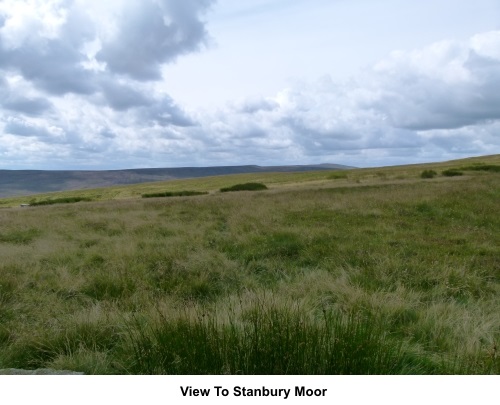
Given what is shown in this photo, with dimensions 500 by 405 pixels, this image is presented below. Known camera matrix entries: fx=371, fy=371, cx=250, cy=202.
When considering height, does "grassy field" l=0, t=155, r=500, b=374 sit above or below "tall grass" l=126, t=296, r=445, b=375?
below

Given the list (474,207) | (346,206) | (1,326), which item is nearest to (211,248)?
(1,326)

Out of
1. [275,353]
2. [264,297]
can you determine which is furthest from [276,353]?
[264,297]

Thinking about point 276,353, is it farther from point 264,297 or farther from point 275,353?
point 264,297

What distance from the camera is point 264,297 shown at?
15.0 ft

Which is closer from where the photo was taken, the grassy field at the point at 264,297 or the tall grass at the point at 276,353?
the tall grass at the point at 276,353

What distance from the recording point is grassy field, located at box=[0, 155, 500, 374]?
3414mm

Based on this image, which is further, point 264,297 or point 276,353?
point 264,297

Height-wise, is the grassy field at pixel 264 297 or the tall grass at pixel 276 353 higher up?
the tall grass at pixel 276 353

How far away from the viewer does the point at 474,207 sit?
620 inches

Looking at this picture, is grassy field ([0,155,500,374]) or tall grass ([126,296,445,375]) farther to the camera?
grassy field ([0,155,500,374])

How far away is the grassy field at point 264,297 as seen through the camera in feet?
11.2
